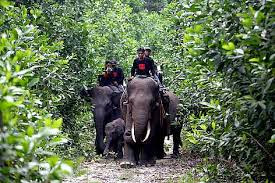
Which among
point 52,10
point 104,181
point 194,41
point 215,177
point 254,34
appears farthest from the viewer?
point 52,10

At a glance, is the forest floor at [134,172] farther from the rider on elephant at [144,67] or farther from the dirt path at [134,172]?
the rider on elephant at [144,67]

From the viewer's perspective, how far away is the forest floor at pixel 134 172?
10.5 metres

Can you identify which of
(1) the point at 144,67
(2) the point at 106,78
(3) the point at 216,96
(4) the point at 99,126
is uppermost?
(1) the point at 144,67

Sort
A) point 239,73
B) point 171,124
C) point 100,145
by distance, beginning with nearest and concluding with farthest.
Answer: point 239,73 < point 171,124 < point 100,145

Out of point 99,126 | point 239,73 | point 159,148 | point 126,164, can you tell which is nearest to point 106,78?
point 99,126

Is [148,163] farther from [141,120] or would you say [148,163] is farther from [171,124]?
[171,124]

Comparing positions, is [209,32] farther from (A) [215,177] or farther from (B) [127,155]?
(B) [127,155]

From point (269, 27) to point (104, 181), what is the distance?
5.79 m

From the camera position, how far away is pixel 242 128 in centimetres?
606

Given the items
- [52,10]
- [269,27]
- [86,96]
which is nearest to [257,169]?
[269,27]

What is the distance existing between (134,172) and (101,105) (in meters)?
3.87

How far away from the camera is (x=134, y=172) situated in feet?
37.9

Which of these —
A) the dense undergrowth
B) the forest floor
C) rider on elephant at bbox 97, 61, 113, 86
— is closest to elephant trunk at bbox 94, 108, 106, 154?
the forest floor

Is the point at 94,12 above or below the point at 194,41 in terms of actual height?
above
